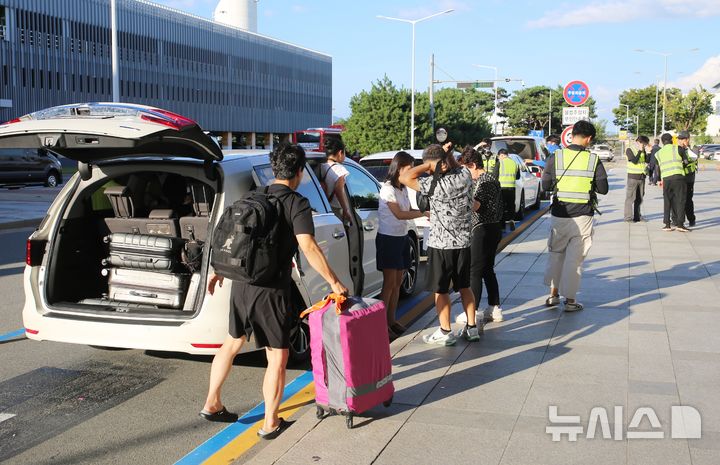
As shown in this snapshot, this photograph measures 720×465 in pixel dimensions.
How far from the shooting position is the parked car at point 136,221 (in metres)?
4.90

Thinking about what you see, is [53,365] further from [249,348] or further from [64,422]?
[249,348]

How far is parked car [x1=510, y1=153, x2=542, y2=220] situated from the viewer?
56.0 feet

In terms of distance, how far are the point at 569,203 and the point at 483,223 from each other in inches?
45.1

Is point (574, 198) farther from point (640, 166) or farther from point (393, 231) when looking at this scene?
point (640, 166)

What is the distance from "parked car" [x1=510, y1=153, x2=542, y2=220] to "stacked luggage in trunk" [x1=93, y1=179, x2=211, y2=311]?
36.9 ft

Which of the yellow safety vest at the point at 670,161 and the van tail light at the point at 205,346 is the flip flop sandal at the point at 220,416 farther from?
the yellow safety vest at the point at 670,161

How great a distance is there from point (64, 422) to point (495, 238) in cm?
418

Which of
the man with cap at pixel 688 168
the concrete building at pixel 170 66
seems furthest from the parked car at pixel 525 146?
the concrete building at pixel 170 66

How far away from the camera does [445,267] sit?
635cm

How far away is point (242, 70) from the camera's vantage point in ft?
301

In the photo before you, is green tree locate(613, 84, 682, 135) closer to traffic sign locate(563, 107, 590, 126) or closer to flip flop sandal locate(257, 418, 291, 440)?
traffic sign locate(563, 107, 590, 126)

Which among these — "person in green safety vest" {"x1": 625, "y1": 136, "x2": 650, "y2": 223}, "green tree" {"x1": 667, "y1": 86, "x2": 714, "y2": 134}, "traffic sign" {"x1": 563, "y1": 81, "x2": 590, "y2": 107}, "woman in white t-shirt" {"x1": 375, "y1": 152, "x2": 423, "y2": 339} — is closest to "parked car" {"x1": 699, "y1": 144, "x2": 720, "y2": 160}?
"green tree" {"x1": 667, "y1": 86, "x2": 714, "y2": 134}

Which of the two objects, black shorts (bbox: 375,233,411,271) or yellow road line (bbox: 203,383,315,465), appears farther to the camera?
black shorts (bbox: 375,233,411,271)

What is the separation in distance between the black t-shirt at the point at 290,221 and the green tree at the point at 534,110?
99003 millimetres
